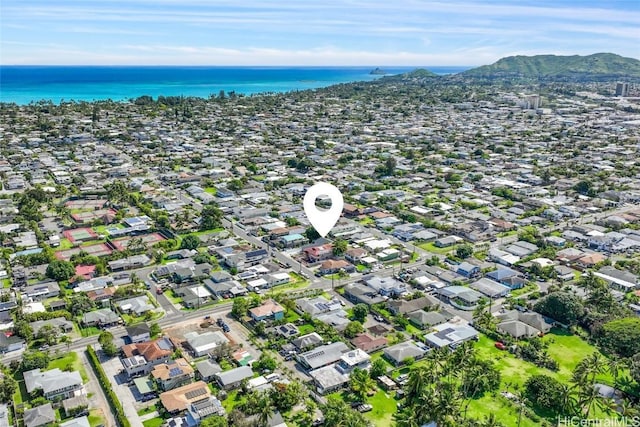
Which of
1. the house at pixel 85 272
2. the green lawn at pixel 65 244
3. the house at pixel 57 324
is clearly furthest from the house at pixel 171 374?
the green lawn at pixel 65 244

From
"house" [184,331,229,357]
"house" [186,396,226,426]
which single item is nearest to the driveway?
"house" [186,396,226,426]

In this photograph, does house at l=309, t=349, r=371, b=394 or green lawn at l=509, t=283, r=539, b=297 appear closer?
house at l=309, t=349, r=371, b=394

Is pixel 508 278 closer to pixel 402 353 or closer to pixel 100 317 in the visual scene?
pixel 402 353

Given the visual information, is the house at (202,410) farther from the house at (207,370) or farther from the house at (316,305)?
the house at (316,305)

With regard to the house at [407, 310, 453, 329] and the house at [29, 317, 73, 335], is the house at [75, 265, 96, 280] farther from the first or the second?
the house at [407, 310, 453, 329]

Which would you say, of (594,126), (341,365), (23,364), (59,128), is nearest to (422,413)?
(341,365)

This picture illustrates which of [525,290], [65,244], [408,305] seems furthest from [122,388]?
[525,290]
